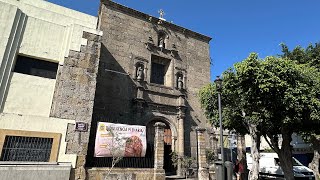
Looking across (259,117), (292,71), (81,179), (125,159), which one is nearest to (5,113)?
(81,179)

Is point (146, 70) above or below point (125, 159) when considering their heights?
above

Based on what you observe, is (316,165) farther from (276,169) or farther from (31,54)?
(31,54)

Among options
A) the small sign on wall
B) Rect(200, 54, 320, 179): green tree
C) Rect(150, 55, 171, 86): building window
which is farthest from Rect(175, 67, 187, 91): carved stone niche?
the small sign on wall

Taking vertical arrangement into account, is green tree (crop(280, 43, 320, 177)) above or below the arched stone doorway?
above

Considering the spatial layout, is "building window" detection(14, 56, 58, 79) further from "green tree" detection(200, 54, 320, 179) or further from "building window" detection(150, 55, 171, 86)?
"green tree" detection(200, 54, 320, 179)

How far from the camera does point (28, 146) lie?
909cm

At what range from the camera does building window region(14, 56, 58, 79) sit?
34.3 feet

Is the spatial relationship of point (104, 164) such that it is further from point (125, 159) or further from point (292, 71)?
point (292, 71)

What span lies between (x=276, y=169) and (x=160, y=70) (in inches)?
416

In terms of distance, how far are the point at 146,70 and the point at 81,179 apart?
827 centimetres

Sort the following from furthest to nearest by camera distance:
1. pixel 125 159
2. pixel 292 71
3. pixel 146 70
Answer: pixel 146 70 < pixel 125 159 < pixel 292 71

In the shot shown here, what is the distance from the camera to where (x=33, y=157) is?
29.6 feet

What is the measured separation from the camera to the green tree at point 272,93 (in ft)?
32.8

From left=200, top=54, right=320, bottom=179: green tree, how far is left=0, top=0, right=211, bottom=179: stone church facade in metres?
3.62
